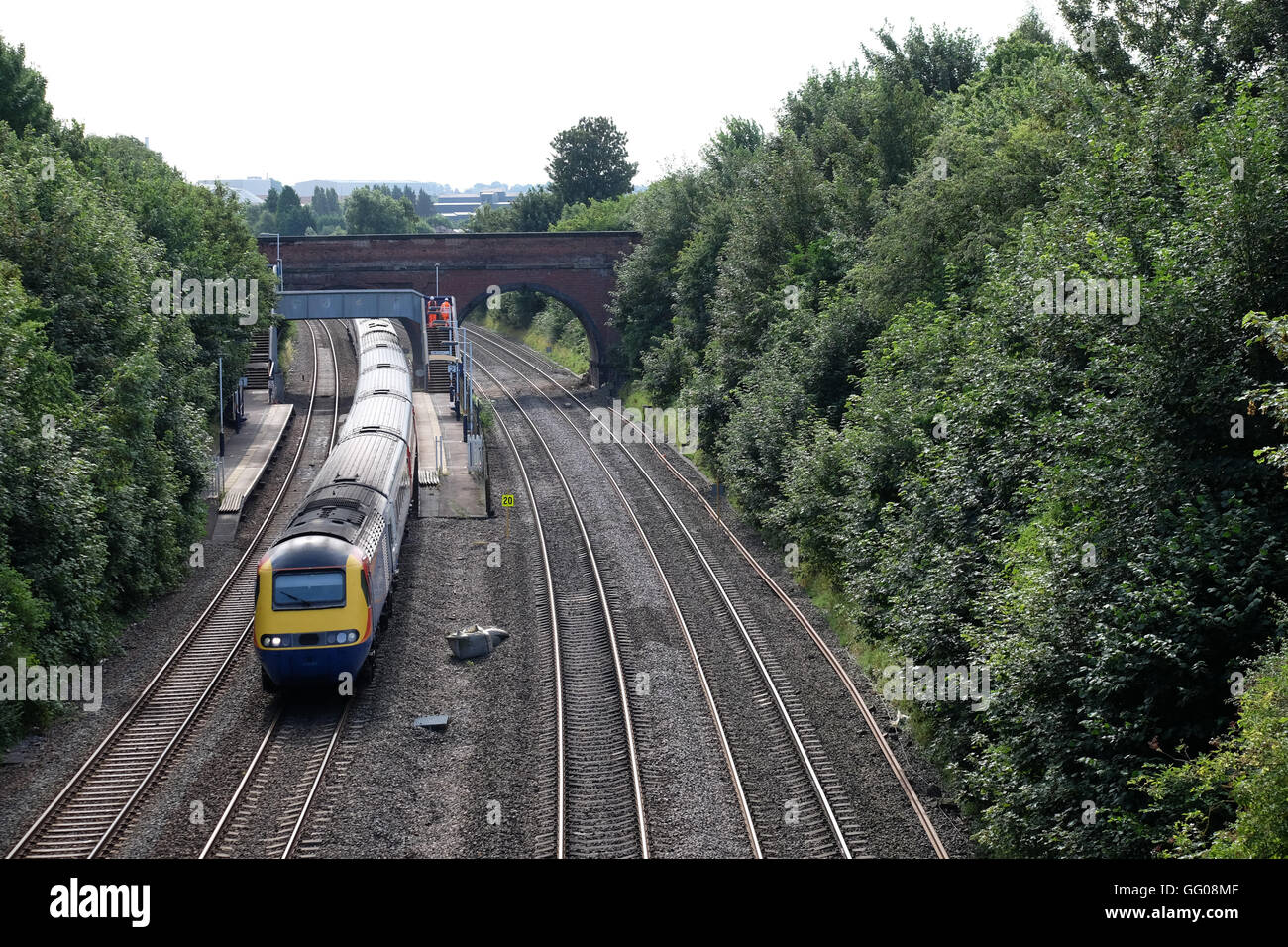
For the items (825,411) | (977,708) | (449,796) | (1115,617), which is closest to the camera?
(1115,617)

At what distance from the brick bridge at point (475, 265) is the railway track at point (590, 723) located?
29549 mm

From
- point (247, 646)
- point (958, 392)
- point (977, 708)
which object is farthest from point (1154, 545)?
point (247, 646)

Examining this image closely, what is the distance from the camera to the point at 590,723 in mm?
17438

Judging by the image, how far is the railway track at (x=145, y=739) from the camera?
1384 cm

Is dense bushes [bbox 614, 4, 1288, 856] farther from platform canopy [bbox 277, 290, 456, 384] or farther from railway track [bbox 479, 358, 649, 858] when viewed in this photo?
platform canopy [bbox 277, 290, 456, 384]

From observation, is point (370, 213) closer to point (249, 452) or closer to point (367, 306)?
point (367, 306)

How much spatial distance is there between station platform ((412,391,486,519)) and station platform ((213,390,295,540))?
16.6ft

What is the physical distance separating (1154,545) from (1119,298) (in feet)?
13.2

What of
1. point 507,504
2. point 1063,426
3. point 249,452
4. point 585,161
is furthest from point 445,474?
point 585,161

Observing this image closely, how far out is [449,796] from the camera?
15.1m

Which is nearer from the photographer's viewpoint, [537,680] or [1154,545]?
[1154,545]

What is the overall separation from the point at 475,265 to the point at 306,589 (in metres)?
38.7

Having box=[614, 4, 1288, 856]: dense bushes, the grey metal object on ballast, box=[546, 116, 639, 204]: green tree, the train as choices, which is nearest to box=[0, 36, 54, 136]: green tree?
the train
